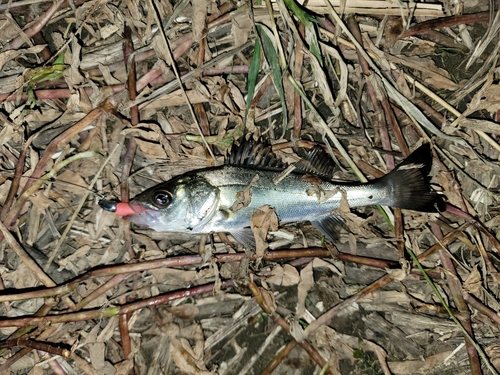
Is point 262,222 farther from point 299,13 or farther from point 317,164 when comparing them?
point 299,13

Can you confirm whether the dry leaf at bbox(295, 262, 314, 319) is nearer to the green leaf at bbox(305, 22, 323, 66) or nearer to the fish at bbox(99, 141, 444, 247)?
the fish at bbox(99, 141, 444, 247)

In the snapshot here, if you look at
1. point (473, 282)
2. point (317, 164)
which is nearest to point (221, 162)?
point (317, 164)

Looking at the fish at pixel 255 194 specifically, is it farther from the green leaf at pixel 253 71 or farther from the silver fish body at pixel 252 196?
the green leaf at pixel 253 71

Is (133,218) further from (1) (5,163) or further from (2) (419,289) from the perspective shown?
(2) (419,289)

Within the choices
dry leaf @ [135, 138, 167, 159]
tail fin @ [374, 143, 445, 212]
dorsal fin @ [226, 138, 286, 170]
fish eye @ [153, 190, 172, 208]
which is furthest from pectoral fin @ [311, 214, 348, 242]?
dry leaf @ [135, 138, 167, 159]

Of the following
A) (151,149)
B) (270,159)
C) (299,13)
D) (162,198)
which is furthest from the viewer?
(151,149)
